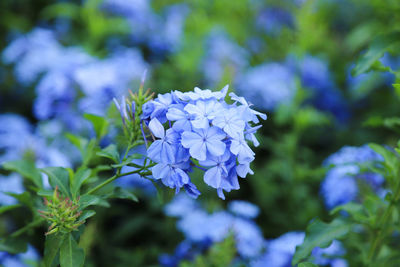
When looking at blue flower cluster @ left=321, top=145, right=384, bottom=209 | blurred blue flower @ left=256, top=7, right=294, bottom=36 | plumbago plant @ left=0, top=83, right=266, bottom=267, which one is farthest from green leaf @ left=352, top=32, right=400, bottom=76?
blurred blue flower @ left=256, top=7, right=294, bottom=36

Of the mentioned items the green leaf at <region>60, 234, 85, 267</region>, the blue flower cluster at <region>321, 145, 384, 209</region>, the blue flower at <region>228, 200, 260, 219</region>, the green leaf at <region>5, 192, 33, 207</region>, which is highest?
the blue flower cluster at <region>321, 145, 384, 209</region>

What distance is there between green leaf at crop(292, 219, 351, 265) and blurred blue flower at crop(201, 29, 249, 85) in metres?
1.75

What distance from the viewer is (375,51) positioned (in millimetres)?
1621

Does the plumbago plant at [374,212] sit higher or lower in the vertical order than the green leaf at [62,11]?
lower

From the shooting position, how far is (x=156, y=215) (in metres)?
2.80

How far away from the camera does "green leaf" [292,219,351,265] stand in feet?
4.73

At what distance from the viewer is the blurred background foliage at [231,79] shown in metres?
2.62

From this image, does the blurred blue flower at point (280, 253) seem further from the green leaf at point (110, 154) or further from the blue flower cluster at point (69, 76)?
the blue flower cluster at point (69, 76)

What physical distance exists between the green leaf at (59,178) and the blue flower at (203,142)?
1.70 ft

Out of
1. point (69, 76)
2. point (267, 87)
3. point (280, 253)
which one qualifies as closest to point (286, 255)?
point (280, 253)

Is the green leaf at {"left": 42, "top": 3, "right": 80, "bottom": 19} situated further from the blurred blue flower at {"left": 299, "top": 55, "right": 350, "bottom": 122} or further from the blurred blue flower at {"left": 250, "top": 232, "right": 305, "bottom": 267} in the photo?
the blurred blue flower at {"left": 250, "top": 232, "right": 305, "bottom": 267}

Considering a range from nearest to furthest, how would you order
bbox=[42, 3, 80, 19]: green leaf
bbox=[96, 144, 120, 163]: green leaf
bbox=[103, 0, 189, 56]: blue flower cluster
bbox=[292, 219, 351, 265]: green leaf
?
bbox=[96, 144, 120, 163]: green leaf < bbox=[292, 219, 351, 265]: green leaf < bbox=[42, 3, 80, 19]: green leaf < bbox=[103, 0, 189, 56]: blue flower cluster

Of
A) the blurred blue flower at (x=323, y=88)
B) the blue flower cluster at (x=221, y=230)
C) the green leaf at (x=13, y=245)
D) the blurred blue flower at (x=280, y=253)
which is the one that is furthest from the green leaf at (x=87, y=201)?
the blurred blue flower at (x=323, y=88)

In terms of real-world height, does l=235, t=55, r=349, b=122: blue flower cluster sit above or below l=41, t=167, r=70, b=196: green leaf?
above
